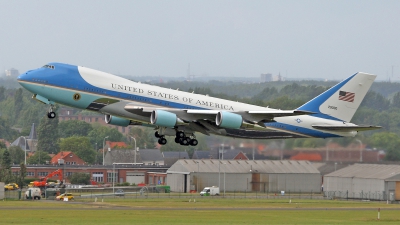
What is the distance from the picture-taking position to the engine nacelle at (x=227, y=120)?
68375 millimetres

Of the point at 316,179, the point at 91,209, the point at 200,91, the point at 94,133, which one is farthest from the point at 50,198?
the point at 94,133

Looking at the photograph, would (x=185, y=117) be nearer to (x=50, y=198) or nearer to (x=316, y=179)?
(x=50, y=198)

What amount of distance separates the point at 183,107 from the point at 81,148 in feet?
335

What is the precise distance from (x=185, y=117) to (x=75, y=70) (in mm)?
9120

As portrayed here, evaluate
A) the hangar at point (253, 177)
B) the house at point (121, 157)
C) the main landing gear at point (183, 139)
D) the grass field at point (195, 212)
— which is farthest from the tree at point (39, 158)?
the main landing gear at point (183, 139)

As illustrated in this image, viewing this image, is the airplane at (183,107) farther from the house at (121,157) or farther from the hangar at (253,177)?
the house at (121,157)

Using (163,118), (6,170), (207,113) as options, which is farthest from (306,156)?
(6,170)

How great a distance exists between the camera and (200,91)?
13862cm

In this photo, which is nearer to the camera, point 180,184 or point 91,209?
point 91,209

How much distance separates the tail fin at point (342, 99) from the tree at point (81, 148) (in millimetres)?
97667

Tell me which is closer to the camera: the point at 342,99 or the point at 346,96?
the point at 342,99

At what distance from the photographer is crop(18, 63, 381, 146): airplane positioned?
65375 mm

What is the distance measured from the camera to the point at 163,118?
2643 inches

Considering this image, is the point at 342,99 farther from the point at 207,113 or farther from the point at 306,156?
the point at 207,113
